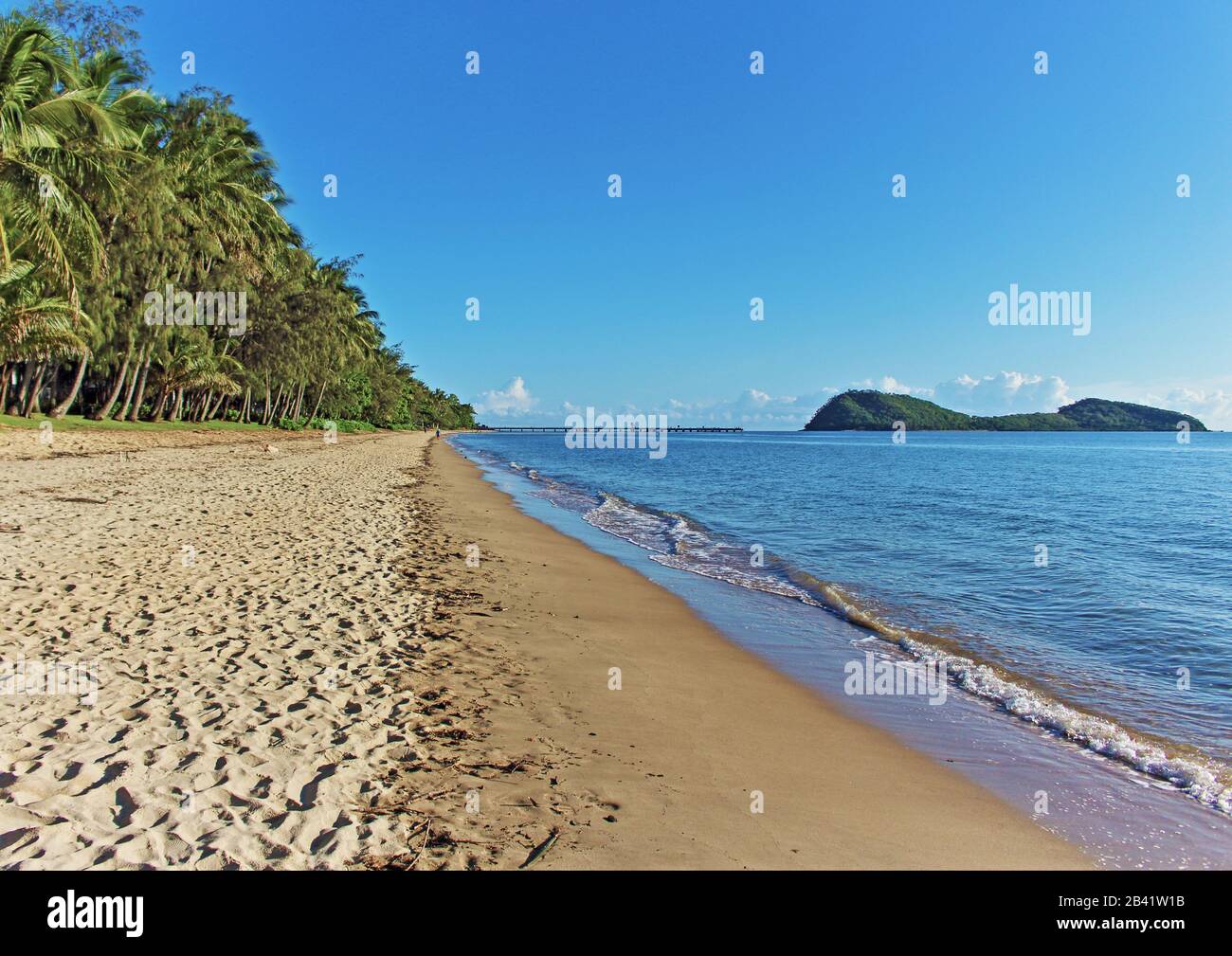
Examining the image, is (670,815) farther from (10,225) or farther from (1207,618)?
(10,225)

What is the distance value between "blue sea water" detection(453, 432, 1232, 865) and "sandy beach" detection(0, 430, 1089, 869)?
1054 mm

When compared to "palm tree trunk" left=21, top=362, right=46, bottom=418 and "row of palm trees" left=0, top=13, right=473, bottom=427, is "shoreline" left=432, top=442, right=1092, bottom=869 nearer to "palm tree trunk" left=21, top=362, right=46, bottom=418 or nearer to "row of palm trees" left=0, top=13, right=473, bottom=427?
"row of palm trees" left=0, top=13, right=473, bottom=427

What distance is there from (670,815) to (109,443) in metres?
33.7

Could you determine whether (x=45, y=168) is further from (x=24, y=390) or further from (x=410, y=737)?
(x=410, y=737)

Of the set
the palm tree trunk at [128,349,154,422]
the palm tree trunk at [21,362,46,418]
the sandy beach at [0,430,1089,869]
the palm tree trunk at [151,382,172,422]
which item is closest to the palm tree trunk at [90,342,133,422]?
the palm tree trunk at [128,349,154,422]

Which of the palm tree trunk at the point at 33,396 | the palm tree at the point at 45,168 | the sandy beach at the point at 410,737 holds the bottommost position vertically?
the sandy beach at the point at 410,737

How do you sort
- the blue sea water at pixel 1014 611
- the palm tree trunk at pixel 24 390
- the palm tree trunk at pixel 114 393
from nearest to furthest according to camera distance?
the blue sea water at pixel 1014 611
the palm tree trunk at pixel 24 390
the palm tree trunk at pixel 114 393

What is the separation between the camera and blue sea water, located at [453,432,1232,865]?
587 centimetres

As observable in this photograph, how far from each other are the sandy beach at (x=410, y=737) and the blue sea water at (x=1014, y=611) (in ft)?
3.46

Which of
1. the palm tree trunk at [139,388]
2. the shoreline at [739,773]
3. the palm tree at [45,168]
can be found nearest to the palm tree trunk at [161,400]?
the palm tree trunk at [139,388]

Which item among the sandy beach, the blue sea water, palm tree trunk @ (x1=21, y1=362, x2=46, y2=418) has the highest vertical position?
palm tree trunk @ (x1=21, y1=362, x2=46, y2=418)

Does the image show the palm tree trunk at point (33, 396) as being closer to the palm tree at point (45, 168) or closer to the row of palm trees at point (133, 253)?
the row of palm trees at point (133, 253)

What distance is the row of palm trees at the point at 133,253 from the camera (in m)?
22.0
